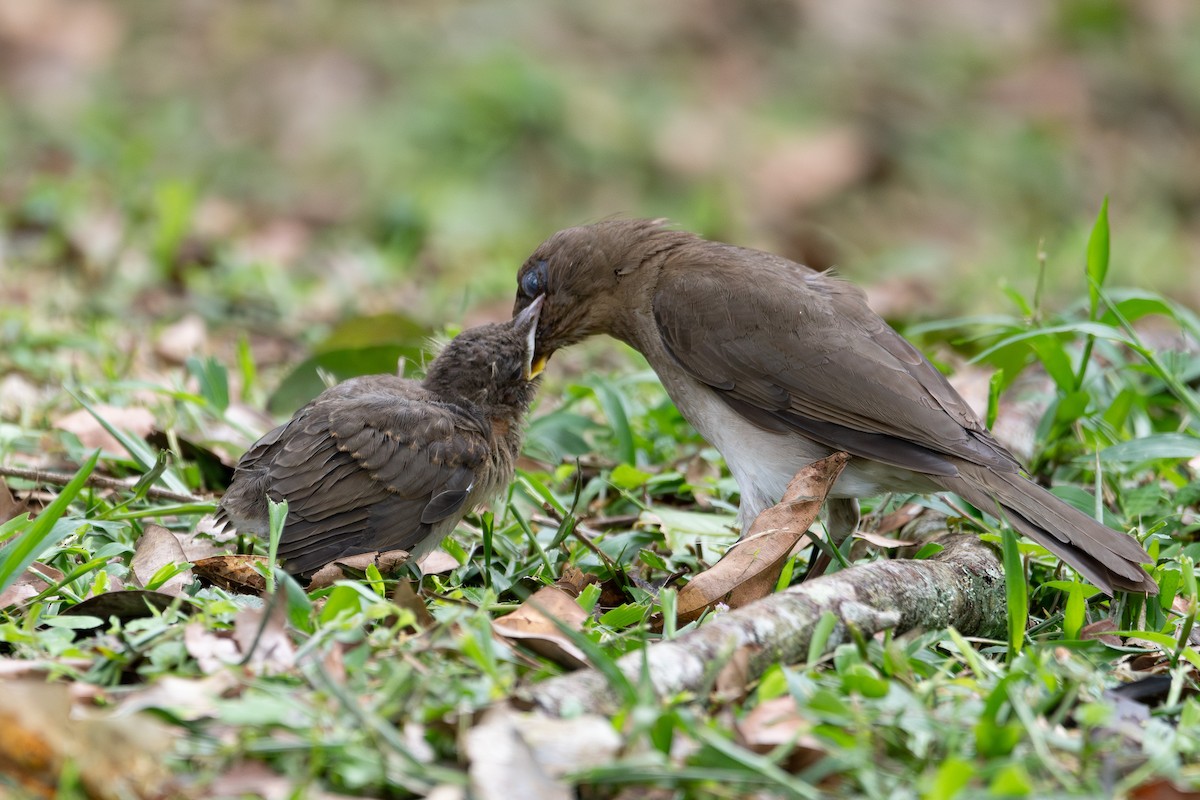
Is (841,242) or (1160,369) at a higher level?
(1160,369)

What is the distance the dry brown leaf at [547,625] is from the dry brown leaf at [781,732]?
41cm

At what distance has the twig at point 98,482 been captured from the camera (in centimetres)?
416

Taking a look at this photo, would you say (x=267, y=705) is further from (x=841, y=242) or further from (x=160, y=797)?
(x=841, y=242)

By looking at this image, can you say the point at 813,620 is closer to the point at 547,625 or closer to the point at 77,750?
the point at 547,625

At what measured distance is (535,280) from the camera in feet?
16.8

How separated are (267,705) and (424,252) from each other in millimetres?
5859

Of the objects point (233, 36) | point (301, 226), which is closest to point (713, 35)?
point (233, 36)

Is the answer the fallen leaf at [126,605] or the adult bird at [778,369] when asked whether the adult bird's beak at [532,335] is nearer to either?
the adult bird at [778,369]

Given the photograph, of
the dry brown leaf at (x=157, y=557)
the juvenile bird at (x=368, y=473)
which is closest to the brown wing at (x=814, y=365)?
the juvenile bird at (x=368, y=473)

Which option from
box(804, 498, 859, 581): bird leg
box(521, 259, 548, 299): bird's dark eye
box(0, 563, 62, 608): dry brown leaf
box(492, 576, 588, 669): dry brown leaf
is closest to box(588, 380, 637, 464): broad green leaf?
box(521, 259, 548, 299): bird's dark eye

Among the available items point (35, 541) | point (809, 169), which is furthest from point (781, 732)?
point (809, 169)

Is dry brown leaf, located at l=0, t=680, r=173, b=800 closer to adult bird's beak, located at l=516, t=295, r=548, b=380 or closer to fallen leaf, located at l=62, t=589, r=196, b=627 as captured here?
fallen leaf, located at l=62, t=589, r=196, b=627

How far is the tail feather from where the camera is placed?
363 cm

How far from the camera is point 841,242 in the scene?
376 inches
